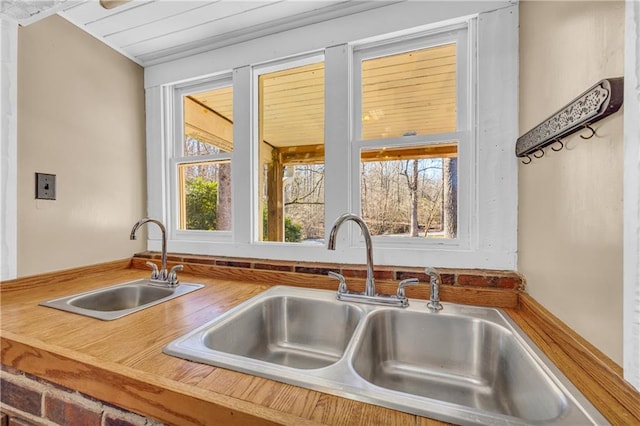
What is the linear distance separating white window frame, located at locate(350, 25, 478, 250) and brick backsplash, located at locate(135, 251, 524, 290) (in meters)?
0.13

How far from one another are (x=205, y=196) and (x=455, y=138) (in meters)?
1.48

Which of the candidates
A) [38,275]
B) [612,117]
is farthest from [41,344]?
[612,117]

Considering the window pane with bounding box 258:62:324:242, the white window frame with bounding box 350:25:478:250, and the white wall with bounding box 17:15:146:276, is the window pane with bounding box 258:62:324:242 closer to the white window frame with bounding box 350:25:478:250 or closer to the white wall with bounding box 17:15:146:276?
the white window frame with bounding box 350:25:478:250

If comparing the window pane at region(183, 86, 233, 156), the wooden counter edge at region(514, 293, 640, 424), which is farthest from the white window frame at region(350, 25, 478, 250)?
the window pane at region(183, 86, 233, 156)

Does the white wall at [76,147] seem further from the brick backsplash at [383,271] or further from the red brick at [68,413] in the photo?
the red brick at [68,413]

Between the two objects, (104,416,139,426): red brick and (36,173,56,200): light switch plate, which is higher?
(36,173,56,200): light switch plate

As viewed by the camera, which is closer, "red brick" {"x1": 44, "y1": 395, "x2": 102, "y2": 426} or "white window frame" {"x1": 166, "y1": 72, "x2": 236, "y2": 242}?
"red brick" {"x1": 44, "y1": 395, "x2": 102, "y2": 426}

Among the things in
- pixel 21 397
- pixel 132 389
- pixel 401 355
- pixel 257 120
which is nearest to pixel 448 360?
pixel 401 355

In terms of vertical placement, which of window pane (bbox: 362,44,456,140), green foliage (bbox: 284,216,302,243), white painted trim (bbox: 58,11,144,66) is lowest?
green foliage (bbox: 284,216,302,243)

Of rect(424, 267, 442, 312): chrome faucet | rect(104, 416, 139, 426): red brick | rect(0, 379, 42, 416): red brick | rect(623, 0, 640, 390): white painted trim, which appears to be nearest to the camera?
rect(623, 0, 640, 390): white painted trim

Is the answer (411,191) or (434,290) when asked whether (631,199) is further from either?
(411,191)

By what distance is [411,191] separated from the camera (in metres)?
1.30

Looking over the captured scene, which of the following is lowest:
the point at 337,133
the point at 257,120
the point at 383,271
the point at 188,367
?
the point at 188,367

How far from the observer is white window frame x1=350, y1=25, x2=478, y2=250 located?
1.17 meters
